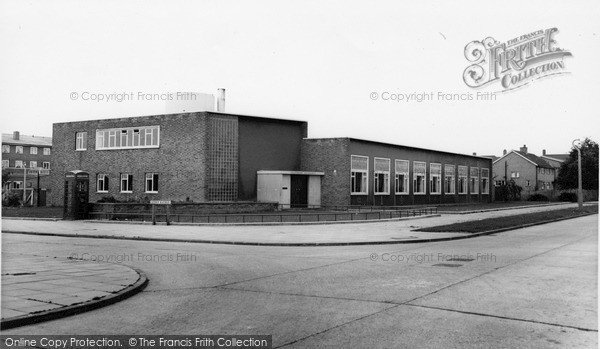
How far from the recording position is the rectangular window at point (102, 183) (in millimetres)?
44312

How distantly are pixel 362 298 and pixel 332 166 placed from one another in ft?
114

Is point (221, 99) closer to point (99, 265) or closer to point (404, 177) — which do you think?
point (404, 177)

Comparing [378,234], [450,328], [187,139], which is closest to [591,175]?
[187,139]

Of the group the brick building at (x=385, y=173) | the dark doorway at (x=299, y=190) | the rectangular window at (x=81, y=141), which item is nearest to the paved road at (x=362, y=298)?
the dark doorway at (x=299, y=190)

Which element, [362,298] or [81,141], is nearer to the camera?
[362,298]

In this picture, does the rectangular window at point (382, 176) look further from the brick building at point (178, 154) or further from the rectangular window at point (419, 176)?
the brick building at point (178, 154)

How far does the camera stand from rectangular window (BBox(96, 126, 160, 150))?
41.8 metres

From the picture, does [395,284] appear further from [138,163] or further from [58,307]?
[138,163]

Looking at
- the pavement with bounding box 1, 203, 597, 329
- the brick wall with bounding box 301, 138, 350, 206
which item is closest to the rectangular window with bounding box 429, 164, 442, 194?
the brick wall with bounding box 301, 138, 350, 206

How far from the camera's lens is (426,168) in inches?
2127

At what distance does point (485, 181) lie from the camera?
6719cm

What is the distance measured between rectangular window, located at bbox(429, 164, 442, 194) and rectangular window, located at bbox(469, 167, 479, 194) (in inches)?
332

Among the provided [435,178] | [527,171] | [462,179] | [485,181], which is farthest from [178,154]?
[527,171]

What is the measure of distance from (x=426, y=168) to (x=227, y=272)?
147 ft
